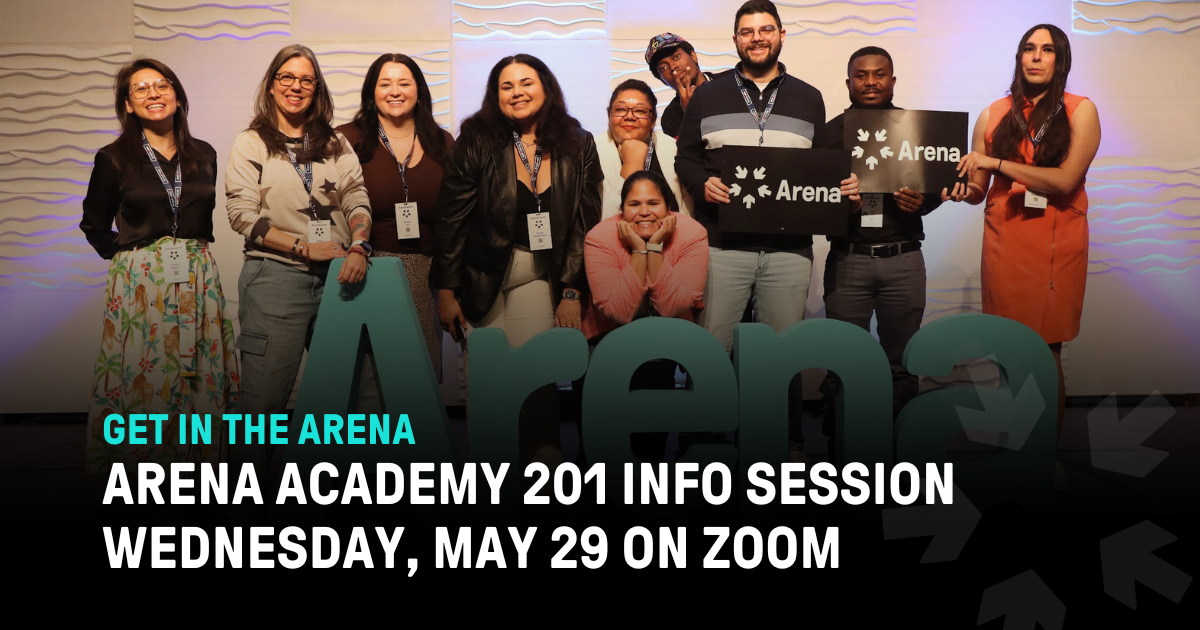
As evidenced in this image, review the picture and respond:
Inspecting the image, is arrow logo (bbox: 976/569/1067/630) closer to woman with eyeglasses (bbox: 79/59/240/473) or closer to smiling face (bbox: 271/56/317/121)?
woman with eyeglasses (bbox: 79/59/240/473)

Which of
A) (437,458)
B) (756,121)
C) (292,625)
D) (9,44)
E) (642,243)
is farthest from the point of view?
(9,44)

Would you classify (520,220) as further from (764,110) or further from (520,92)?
(764,110)

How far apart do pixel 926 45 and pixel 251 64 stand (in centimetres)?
382

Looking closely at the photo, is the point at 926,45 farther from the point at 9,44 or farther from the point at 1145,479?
the point at 9,44

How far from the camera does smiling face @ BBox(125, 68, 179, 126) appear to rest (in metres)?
3.18

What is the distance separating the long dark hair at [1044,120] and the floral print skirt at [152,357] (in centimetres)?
310

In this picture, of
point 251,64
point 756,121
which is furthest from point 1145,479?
point 251,64

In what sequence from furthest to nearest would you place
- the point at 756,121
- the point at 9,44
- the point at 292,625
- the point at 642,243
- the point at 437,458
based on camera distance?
the point at 9,44 → the point at 756,121 → the point at 642,243 → the point at 437,458 → the point at 292,625

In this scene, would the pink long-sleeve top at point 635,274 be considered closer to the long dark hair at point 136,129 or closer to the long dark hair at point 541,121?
the long dark hair at point 541,121

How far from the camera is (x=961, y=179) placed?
333cm

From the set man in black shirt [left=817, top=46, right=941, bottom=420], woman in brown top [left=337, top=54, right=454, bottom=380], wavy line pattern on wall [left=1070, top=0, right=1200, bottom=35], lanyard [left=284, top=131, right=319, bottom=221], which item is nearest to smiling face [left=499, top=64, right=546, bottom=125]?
woman in brown top [left=337, top=54, right=454, bottom=380]

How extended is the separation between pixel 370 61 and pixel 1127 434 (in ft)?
14.4

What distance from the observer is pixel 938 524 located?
2654mm

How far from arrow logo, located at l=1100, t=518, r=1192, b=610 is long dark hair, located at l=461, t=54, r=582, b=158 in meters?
2.12
